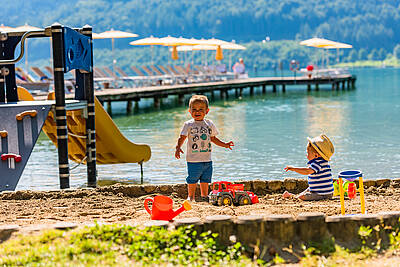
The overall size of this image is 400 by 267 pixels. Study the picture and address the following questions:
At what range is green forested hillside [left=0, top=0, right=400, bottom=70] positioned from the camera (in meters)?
165

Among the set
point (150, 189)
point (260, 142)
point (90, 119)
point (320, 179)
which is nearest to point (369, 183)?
point (320, 179)

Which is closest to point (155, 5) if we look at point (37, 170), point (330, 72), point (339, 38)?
point (339, 38)

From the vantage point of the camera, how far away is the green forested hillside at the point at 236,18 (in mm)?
165250

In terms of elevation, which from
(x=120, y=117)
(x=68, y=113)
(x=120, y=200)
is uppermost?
(x=68, y=113)

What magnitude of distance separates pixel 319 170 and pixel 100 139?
4610 millimetres

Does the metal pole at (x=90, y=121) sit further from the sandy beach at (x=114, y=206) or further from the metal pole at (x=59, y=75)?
the sandy beach at (x=114, y=206)

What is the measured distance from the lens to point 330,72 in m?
46.2

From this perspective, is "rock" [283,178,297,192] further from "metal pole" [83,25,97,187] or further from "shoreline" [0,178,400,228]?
"metal pole" [83,25,97,187]

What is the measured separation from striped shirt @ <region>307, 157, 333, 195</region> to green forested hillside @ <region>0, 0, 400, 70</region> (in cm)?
15263

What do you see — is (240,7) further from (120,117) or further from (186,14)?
(120,117)

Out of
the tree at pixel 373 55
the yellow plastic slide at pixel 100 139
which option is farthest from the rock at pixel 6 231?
the tree at pixel 373 55

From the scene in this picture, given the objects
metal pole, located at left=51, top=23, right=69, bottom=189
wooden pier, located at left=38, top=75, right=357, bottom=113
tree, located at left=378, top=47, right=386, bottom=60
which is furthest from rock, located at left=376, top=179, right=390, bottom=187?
tree, located at left=378, top=47, right=386, bottom=60

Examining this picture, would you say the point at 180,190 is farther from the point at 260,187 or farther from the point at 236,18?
the point at 236,18

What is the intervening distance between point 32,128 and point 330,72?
40.1 metres
